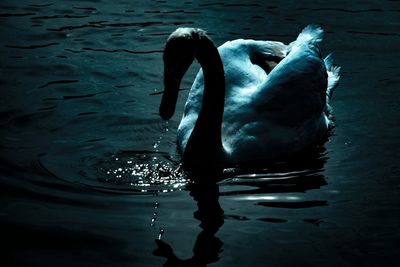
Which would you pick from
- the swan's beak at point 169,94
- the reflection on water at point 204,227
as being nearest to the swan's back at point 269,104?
the reflection on water at point 204,227

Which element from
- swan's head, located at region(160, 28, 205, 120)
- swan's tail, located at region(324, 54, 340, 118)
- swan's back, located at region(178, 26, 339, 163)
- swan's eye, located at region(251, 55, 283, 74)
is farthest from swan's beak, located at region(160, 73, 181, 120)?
swan's tail, located at region(324, 54, 340, 118)

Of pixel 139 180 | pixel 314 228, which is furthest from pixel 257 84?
pixel 314 228

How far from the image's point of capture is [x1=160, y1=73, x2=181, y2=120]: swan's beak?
7422mm

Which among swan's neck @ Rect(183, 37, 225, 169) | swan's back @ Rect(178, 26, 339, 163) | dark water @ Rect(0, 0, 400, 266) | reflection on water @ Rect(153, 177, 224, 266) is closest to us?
reflection on water @ Rect(153, 177, 224, 266)

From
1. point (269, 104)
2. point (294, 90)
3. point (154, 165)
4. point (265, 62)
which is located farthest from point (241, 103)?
point (265, 62)

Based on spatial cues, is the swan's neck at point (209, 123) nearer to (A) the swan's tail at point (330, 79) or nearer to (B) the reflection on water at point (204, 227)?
(B) the reflection on water at point (204, 227)

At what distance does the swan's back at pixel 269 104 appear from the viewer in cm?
826

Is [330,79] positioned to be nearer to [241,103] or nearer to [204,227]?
[241,103]

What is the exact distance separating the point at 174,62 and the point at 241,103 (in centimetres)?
122

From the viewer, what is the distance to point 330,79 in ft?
34.0

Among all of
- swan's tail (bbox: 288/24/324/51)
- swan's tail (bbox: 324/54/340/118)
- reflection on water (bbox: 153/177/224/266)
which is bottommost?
reflection on water (bbox: 153/177/224/266)

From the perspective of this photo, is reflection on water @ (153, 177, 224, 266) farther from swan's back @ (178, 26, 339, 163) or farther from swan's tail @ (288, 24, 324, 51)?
swan's tail @ (288, 24, 324, 51)

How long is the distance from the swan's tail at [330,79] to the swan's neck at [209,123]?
70.0 inches

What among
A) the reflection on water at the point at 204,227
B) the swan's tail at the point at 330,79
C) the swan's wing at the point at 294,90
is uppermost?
the swan's wing at the point at 294,90
